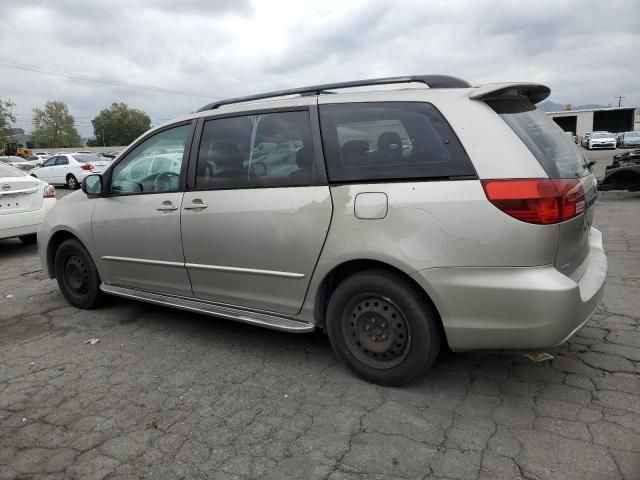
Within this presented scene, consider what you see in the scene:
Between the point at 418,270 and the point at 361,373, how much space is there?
81 cm

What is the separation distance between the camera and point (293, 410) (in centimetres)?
285

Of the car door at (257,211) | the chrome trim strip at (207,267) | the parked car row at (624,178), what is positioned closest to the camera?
the car door at (257,211)

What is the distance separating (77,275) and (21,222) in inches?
121

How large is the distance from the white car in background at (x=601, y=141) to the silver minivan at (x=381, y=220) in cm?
3519

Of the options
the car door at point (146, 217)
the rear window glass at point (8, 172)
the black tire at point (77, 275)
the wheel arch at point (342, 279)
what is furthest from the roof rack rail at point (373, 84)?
the rear window glass at point (8, 172)

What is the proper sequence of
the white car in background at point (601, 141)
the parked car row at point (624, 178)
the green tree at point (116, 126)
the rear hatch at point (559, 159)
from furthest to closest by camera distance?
the green tree at point (116, 126), the white car in background at point (601, 141), the parked car row at point (624, 178), the rear hatch at point (559, 159)

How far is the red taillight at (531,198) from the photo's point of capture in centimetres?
252

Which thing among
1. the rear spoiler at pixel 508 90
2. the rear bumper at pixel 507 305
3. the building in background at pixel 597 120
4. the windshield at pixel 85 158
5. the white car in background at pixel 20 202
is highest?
the building in background at pixel 597 120

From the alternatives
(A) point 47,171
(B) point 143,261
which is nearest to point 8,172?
(B) point 143,261

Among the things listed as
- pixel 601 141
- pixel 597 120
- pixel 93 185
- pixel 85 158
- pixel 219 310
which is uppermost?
pixel 597 120

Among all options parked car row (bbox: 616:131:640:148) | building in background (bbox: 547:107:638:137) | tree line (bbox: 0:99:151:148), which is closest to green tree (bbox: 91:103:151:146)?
tree line (bbox: 0:99:151:148)

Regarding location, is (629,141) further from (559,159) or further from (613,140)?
(559,159)

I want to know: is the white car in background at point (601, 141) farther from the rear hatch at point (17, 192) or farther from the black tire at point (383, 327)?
the black tire at point (383, 327)

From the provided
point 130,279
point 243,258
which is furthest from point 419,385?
point 130,279
